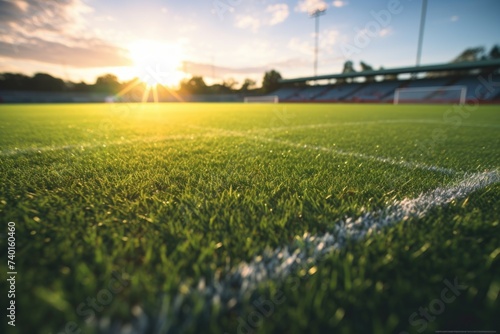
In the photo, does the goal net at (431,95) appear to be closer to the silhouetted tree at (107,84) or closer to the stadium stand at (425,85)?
the stadium stand at (425,85)

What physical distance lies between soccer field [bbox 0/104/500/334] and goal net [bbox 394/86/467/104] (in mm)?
28366

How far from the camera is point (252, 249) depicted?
899mm

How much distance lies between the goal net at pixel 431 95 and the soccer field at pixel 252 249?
28366mm

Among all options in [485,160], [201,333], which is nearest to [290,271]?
[201,333]

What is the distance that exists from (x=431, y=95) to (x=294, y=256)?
108 ft

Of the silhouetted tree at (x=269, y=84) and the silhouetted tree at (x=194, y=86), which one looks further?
the silhouetted tree at (x=194, y=86)

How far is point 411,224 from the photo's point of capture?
3.54ft

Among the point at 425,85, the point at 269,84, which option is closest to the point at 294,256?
the point at 425,85

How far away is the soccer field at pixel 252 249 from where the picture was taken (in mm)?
655

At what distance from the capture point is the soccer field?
0.65 metres

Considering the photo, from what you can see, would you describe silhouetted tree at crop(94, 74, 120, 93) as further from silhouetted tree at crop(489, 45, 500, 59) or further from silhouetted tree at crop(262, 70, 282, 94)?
silhouetted tree at crop(489, 45, 500, 59)

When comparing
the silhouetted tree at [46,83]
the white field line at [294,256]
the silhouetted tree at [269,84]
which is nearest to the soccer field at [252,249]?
the white field line at [294,256]

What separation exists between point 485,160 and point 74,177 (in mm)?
3398

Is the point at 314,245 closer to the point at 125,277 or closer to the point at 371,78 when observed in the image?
the point at 125,277
